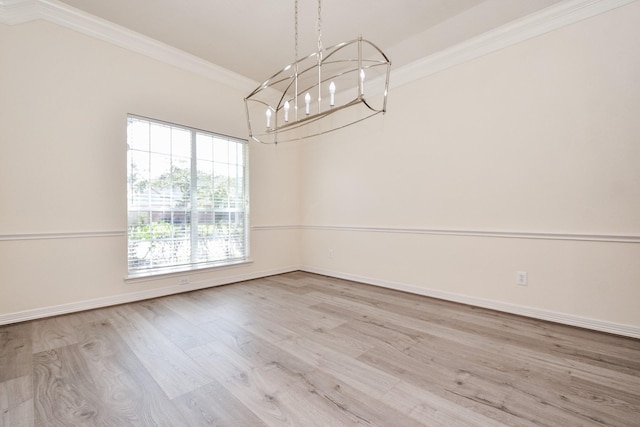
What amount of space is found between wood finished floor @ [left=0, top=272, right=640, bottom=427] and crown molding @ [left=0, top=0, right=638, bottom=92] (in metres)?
2.69

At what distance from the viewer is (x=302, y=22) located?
2.91m

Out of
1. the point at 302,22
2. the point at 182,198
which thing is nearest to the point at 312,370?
the point at 182,198

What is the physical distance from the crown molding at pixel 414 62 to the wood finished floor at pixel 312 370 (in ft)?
8.84

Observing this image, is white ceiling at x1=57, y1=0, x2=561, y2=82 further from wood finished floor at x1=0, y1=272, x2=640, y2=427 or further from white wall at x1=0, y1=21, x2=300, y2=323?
wood finished floor at x1=0, y1=272, x2=640, y2=427

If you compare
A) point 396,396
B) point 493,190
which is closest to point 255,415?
point 396,396

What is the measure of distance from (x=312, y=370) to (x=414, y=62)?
3.48 m

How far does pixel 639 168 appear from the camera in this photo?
7.09 feet

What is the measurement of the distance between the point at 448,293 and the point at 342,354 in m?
1.77

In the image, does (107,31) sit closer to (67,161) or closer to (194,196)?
(67,161)

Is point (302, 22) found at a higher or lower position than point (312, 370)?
higher

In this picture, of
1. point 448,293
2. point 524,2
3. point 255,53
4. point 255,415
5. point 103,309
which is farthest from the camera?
point 255,53

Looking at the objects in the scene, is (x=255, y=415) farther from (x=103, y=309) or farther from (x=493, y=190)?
(x=493, y=190)

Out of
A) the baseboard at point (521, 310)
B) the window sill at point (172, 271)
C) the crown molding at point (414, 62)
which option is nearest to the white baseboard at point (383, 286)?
the baseboard at point (521, 310)

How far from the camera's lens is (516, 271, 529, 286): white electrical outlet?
2633 mm
